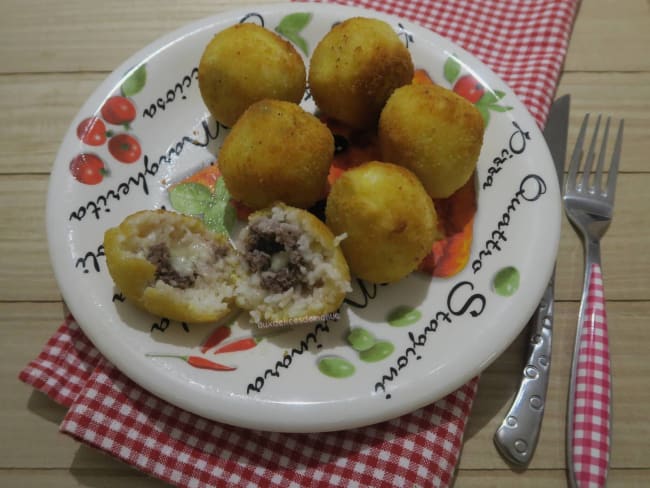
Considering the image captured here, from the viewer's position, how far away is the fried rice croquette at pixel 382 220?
873 millimetres

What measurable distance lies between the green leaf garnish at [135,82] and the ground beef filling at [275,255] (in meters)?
0.41

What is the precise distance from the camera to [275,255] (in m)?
0.91

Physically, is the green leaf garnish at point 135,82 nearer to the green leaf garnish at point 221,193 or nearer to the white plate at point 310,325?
the white plate at point 310,325

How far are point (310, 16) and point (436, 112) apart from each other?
0.42 m

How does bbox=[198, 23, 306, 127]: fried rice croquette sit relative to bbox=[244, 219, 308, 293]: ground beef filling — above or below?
above

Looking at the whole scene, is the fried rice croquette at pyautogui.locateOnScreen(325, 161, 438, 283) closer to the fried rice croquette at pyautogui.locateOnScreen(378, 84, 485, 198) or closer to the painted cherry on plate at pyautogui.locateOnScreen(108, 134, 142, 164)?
the fried rice croquette at pyautogui.locateOnScreen(378, 84, 485, 198)

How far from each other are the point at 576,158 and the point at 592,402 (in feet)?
1.68

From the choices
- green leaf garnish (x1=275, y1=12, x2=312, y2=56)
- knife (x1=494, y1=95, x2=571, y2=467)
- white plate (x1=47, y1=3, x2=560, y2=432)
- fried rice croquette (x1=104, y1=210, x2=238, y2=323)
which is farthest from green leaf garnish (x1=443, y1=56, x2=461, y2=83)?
fried rice croquette (x1=104, y1=210, x2=238, y2=323)

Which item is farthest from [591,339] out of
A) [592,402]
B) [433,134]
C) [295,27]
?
[295,27]

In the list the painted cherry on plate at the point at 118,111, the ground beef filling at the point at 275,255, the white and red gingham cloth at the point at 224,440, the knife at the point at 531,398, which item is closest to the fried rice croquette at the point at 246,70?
the painted cherry on plate at the point at 118,111

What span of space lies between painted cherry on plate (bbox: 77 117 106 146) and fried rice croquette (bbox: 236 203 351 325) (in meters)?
0.35

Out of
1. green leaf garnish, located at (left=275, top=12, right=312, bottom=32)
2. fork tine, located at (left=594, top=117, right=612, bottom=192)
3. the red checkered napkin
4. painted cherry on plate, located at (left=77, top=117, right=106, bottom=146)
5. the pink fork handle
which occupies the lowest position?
the pink fork handle

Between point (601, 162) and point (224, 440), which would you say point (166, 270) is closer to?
point (224, 440)

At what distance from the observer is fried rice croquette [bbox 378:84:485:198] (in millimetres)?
950
